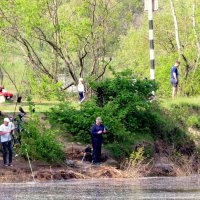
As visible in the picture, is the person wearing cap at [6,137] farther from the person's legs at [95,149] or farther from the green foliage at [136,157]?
the green foliage at [136,157]

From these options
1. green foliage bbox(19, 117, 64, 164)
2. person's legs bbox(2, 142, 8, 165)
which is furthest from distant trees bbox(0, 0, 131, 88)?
person's legs bbox(2, 142, 8, 165)

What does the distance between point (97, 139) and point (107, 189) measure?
8.31 metres

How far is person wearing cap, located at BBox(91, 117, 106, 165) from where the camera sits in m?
37.9

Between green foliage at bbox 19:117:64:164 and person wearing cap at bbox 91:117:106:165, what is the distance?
54.7 inches

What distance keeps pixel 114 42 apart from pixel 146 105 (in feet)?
83.5

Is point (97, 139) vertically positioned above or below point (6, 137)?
below

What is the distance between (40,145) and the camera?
36.8 metres

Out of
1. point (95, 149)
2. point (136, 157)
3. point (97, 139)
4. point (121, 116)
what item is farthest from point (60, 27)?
point (136, 157)

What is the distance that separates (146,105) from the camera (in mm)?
41375

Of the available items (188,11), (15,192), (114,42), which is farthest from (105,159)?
(114,42)

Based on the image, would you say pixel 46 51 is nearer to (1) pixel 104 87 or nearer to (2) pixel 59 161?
(1) pixel 104 87

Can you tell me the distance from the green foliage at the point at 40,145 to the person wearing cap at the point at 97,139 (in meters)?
1.39

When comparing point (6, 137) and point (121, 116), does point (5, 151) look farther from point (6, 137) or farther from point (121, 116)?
point (121, 116)

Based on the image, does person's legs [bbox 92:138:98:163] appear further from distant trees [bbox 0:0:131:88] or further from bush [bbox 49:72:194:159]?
distant trees [bbox 0:0:131:88]
